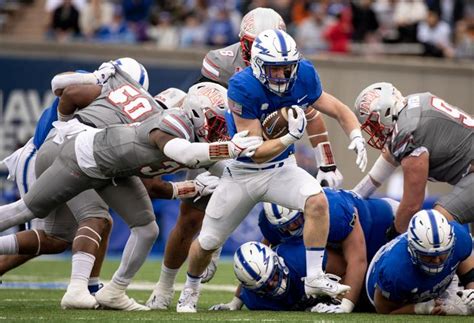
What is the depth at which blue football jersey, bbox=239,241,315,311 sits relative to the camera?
763 centimetres

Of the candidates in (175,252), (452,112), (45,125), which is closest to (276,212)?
(175,252)

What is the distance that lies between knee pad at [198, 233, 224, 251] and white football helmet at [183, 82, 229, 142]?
0.74 meters

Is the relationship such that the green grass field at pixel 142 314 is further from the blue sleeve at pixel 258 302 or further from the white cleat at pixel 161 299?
the blue sleeve at pixel 258 302

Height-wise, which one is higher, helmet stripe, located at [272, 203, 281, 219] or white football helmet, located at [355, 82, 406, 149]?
white football helmet, located at [355, 82, 406, 149]

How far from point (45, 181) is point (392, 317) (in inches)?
101

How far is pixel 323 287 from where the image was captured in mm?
7078

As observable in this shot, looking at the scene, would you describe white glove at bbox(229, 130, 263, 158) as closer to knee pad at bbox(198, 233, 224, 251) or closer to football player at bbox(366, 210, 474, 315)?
knee pad at bbox(198, 233, 224, 251)

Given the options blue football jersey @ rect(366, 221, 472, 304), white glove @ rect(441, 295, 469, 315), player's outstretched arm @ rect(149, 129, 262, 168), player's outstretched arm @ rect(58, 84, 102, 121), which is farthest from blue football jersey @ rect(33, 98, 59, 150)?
white glove @ rect(441, 295, 469, 315)

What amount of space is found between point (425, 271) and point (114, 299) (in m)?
2.18

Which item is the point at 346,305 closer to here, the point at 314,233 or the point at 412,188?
Answer: the point at 314,233

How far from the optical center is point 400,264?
7.16m

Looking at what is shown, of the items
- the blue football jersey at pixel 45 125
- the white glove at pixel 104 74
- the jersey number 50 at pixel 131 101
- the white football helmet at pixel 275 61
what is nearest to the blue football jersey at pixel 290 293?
the white football helmet at pixel 275 61

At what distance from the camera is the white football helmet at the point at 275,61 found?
7.18 meters

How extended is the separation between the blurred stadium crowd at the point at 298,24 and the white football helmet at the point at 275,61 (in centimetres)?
983
